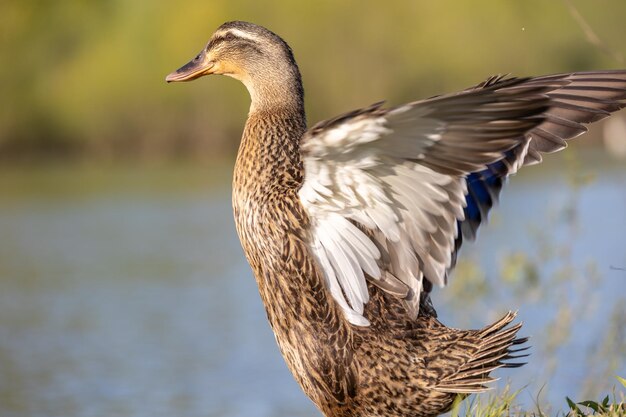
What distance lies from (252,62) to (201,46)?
2270 cm

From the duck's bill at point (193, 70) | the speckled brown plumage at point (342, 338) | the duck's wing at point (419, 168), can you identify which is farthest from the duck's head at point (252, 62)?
the duck's wing at point (419, 168)

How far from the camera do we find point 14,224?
62.2 ft

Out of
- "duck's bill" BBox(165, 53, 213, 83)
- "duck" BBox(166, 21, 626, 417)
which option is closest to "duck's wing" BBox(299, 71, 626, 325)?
"duck" BBox(166, 21, 626, 417)

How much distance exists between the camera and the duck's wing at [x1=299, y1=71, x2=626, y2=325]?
3557mm

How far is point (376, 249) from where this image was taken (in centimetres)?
397

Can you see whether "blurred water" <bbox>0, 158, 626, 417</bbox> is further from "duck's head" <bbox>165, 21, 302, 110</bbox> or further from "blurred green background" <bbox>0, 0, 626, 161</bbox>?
"blurred green background" <bbox>0, 0, 626, 161</bbox>

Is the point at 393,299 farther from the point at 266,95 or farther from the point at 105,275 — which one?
the point at 105,275

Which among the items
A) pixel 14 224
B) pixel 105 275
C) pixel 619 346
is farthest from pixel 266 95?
pixel 14 224

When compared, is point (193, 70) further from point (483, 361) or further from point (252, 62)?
point (483, 361)

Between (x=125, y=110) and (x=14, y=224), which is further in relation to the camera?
(x=125, y=110)

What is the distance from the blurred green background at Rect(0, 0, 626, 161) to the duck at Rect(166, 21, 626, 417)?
64.7 feet

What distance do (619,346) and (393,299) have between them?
315 centimetres

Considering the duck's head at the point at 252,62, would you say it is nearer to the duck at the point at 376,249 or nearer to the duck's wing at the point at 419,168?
the duck at the point at 376,249

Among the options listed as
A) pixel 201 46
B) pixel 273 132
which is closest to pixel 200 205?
pixel 201 46
